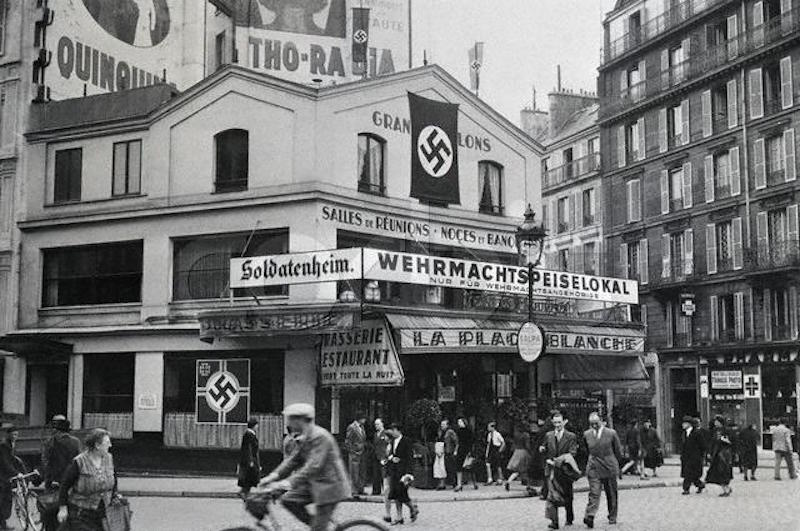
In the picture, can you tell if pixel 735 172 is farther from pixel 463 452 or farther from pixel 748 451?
pixel 463 452

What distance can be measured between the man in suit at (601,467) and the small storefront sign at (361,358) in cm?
778

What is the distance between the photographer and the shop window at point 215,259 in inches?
1048

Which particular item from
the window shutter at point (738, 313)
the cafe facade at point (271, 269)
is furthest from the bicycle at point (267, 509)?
the window shutter at point (738, 313)

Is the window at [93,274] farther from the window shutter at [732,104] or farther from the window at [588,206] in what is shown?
the window at [588,206]

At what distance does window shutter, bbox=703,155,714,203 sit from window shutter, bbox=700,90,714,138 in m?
1.20

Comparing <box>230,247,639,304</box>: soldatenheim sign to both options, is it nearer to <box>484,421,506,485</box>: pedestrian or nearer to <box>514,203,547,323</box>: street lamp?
<box>514,203,547,323</box>: street lamp

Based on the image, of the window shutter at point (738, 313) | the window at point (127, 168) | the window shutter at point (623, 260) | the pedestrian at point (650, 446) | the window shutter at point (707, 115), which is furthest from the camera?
the window shutter at point (623, 260)

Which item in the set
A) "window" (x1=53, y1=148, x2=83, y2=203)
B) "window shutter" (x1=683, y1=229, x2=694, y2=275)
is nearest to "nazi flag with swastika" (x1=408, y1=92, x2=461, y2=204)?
"window" (x1=53, y1=148, x2=83, y2=203)

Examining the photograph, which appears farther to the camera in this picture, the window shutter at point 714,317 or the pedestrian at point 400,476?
the window shutter at point 714,317

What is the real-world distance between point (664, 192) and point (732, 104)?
6.22 metres

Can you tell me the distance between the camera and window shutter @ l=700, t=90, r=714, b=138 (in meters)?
47.7

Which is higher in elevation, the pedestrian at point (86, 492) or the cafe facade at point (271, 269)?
the cafe facade at point (271, 269)

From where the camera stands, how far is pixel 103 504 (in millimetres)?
10953

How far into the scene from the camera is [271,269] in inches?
978
